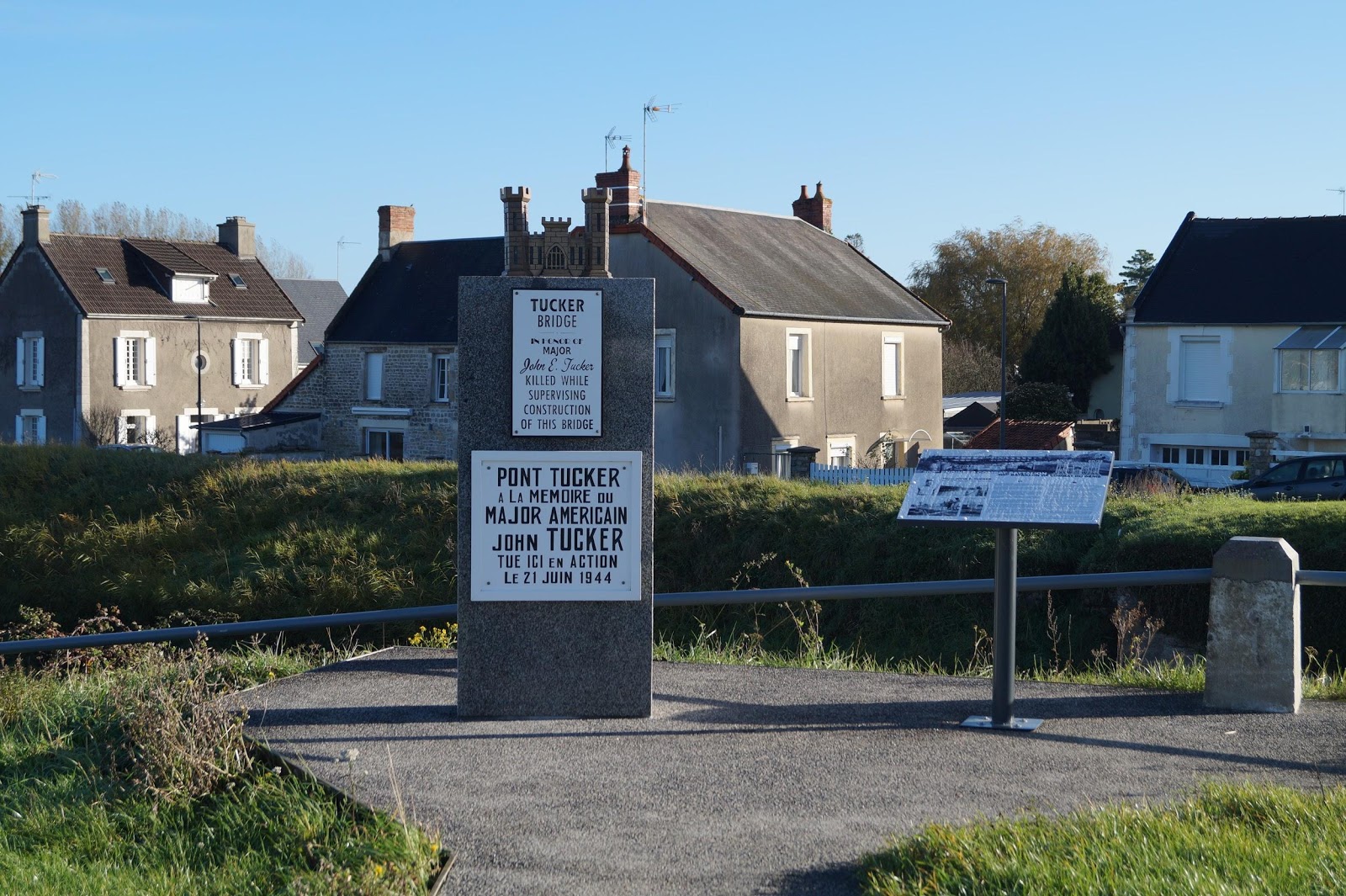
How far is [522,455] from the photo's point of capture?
714 centimetres

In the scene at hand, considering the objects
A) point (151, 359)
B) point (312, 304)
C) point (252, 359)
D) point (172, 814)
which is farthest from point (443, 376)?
point (172, 814)

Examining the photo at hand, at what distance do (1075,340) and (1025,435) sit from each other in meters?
16.1

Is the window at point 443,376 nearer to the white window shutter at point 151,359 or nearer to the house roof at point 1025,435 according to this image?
the white window shutter at point 151,359

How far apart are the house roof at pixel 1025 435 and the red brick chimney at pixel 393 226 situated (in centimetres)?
1944

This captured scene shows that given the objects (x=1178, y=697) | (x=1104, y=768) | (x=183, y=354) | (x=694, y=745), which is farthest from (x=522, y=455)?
(x=183, y=354)

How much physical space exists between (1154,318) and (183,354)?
33.6 meters

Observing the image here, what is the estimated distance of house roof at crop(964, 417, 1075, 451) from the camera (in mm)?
37844

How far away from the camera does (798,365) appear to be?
35.2 m

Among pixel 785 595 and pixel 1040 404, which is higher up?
pixel 1040 404

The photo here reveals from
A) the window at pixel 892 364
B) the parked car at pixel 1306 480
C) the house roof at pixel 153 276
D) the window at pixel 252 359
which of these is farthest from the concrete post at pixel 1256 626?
the window at pixel 252 359

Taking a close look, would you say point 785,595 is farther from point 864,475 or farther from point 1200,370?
point 1200,370

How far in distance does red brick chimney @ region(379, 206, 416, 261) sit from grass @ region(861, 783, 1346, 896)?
4096 centimetres

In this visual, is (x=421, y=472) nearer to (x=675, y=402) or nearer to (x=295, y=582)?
(x=295, y=582)

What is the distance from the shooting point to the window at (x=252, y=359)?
171ft
